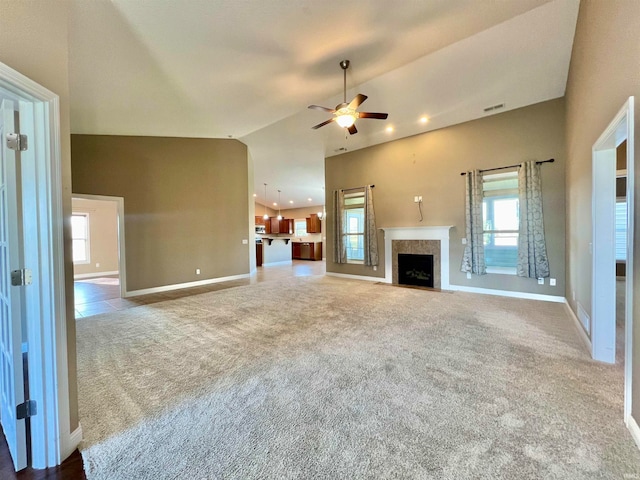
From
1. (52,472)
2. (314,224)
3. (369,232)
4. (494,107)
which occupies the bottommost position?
(52,472)

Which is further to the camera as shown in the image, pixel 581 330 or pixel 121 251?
pixel 121 251

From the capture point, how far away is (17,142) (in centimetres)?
132

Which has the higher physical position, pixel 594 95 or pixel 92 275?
pixel 594 95

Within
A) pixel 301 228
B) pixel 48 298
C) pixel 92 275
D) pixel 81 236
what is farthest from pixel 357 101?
pixel 301 228

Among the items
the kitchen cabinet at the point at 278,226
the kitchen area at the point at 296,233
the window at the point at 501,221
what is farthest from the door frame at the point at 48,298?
the kitchen cabinet at the point at 278,226

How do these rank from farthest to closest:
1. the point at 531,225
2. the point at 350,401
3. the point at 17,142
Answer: the point at 531,225 → the point at 350,401 → the point at 17,142

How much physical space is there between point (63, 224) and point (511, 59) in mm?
4924

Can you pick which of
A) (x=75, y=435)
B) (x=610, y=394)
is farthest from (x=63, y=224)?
(x=610, y=394)

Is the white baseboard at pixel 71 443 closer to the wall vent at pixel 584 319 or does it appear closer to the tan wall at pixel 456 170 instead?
the wall vent at pixel 584 319

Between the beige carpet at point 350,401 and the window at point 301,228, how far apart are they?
1056 centimetres

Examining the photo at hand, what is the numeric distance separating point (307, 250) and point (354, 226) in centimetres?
608

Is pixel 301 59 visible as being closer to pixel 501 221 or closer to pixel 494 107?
pixel 494 107

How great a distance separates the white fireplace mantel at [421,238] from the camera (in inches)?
212

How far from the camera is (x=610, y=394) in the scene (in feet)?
6.15
